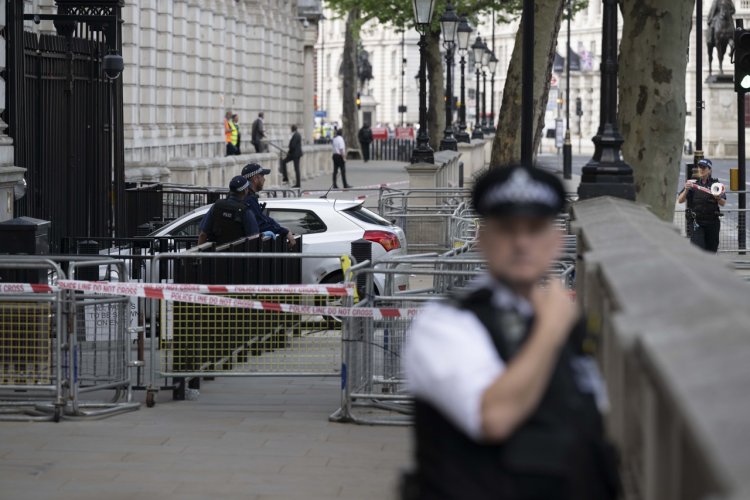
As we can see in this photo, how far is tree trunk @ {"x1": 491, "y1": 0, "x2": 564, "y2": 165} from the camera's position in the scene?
27375mm

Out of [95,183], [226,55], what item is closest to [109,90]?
[95,183]

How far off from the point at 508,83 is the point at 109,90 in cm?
1016

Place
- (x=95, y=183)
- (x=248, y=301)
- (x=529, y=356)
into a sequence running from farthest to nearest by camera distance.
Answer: (x=95, y=183) → (x=248, y=301) → (x=529, y=356)

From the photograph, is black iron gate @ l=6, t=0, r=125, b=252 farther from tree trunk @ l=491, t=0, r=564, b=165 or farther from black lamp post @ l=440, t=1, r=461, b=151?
black lamp post @ l=440, t=1, r=461, b=151

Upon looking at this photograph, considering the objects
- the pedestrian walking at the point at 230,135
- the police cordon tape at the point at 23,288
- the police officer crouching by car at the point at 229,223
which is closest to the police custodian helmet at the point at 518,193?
the police cordon tape at the point at 23,288

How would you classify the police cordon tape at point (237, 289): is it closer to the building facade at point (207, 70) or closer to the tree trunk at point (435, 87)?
the building facade at point (207, 70)

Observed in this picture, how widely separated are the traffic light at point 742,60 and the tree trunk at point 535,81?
5756mm

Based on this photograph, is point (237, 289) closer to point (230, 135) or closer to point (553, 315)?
point (553, 315)

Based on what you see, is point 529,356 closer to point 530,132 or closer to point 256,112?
point 530,132

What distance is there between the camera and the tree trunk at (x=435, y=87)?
55.5 meters

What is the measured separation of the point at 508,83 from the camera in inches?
1111

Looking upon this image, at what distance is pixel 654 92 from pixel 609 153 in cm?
402

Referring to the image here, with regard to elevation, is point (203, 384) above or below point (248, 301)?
below

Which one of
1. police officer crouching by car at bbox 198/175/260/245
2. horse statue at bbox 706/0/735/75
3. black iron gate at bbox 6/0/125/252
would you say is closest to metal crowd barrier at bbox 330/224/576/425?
police officer crouching by car at bbox 198/175/260/245
